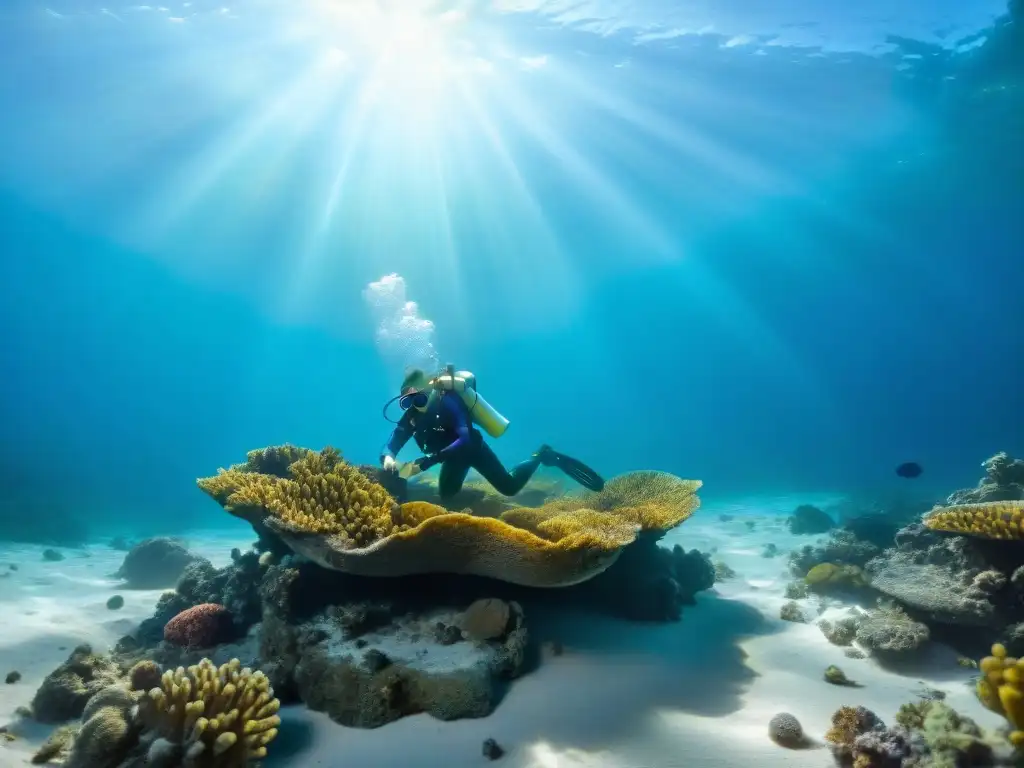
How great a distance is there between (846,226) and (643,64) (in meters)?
35.1

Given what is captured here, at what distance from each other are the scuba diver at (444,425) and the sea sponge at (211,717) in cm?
284

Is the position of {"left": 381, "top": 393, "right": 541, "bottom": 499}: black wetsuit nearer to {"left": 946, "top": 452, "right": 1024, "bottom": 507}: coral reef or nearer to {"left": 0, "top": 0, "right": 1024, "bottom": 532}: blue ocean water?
{"left": 946, "top": 452, "right": 1024, "bottom": 507}: coral reef

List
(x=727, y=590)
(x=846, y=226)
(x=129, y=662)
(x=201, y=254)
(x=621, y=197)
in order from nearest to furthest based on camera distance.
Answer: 1. (x=129, y=662)
2. (x=727, y=590)
3. (x=621, y=197)
4. (x=846, y=226)
5. (x=201, y=254)

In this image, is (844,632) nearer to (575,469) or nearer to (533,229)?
(575,469)

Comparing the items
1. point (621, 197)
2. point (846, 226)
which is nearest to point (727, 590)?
point (621, 197)

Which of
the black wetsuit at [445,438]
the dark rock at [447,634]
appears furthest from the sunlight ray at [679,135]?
the dark rock at [447,634]

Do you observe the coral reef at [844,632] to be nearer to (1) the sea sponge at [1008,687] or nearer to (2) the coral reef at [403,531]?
(2) the coral reef at [403,531]

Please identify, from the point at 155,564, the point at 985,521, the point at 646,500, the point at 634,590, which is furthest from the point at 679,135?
the point at 155,564

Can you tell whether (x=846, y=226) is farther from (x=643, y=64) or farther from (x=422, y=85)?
(x=422, y=85)

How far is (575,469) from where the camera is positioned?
8344mm

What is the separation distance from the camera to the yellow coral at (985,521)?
5184mm

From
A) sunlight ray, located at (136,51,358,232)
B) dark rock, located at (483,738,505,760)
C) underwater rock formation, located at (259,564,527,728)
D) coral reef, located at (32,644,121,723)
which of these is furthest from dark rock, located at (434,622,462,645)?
sunlight ray, located at (136,51,358,232)

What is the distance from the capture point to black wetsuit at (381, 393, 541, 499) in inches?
258

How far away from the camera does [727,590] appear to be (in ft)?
27.7
